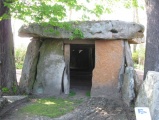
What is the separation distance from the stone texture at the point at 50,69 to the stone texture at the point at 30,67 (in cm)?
17

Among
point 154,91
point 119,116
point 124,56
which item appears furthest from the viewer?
point 124,56

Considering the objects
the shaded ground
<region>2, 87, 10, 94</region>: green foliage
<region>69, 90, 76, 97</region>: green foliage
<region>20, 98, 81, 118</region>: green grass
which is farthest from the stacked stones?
<region>20, 98, 81, 118</region>: green grass

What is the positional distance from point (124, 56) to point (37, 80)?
3158mm

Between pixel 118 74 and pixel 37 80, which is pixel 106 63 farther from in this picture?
pixel 37 80

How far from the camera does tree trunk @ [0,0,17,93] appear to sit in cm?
764

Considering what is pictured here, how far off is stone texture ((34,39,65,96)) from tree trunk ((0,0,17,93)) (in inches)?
41.6

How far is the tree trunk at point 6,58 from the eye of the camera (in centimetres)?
764

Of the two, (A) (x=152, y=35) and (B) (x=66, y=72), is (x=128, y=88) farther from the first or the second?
(B) (x=66, y=72)

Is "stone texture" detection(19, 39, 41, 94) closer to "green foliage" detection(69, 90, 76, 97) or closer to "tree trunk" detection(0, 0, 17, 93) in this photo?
"tree trunk" detection(0, 0, 17, 93)

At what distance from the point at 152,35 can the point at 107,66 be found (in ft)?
6.69

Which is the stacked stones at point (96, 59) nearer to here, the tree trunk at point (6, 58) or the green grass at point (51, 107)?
the tree trunk at point (6, 58)

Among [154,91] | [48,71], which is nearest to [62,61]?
Answer: [48,71]

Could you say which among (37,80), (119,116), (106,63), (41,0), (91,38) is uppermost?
(41,0)

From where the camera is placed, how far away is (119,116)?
618 centimetres
